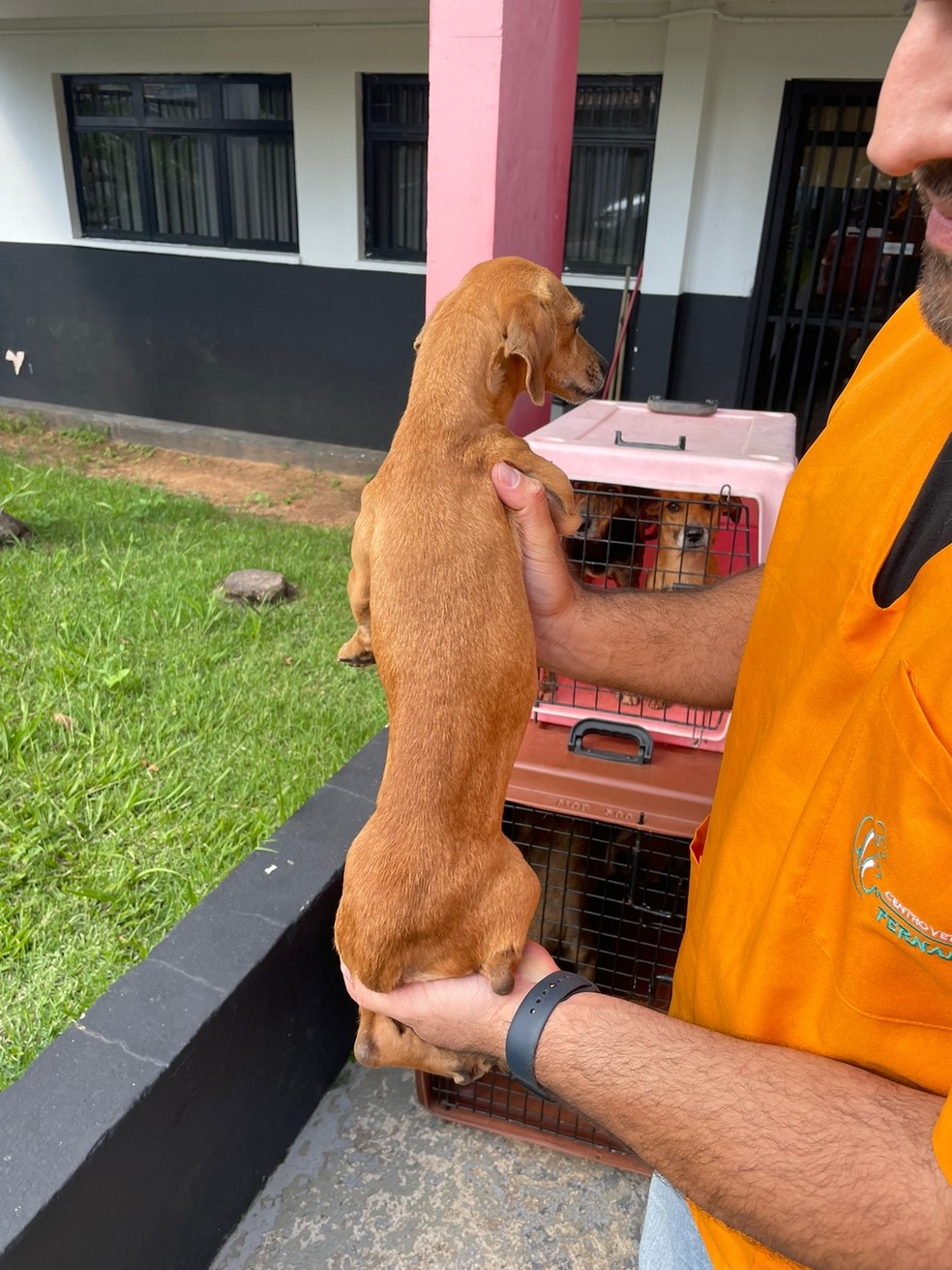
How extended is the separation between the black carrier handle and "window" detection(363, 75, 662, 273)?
657cm

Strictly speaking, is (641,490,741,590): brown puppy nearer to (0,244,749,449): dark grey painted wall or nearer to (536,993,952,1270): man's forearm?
(536,993,952,1270): man's forearm

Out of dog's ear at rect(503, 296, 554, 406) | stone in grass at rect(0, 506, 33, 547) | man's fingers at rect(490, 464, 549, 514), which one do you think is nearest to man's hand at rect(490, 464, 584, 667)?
Result: man's fingers at rect(490, 464, 549, 514)

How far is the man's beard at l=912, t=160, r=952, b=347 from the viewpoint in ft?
3.18

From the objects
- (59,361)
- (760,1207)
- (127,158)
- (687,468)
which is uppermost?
(127,158)

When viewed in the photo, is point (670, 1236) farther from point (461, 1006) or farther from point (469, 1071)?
point (461, 1006)

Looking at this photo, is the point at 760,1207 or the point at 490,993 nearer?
the point at 760,1207

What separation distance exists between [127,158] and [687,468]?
9.73 metres

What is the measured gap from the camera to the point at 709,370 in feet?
25.8

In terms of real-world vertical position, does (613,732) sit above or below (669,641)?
below

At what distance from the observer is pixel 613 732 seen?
7.68 ft

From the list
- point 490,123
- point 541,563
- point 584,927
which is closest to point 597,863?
point 584,927

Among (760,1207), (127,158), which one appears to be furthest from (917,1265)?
(127,158)

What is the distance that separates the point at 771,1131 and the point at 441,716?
0.83m

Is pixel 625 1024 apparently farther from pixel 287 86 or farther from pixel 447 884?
pixel 287 86
